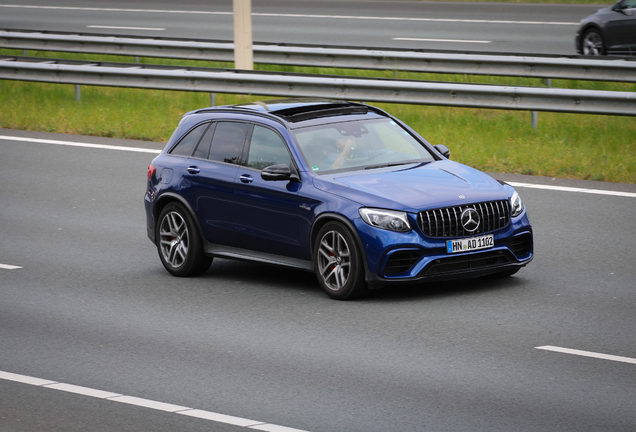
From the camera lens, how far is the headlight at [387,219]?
28.9ft

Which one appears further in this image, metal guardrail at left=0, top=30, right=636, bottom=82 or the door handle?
metal guardrail at left=0, top=30, right=636, bottom=82

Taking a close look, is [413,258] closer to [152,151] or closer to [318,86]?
[152,151]

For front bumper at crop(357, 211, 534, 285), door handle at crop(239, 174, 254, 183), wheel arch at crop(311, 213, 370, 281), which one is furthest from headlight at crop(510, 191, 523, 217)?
door handle at crop(239, 174, 254, 183)

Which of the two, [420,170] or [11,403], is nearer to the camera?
[11,403]

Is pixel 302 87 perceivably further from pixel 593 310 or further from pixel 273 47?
pixel 593 310

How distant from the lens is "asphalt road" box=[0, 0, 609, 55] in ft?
86.7

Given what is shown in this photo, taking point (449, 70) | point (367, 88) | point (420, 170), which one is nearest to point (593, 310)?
point (420, 170)

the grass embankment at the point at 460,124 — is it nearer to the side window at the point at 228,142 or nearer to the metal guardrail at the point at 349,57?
the metal guardrail at the point at 349,57

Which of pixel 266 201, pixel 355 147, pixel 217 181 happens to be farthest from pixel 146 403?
pixel 355 147

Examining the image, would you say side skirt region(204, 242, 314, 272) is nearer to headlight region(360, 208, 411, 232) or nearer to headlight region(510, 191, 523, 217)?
headlight region(360, 208, 411, 232)

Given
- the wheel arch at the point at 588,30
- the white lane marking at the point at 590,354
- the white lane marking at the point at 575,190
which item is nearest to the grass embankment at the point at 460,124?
the white lane marking at the point at 575,190

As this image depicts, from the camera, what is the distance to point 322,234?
9.20 meters

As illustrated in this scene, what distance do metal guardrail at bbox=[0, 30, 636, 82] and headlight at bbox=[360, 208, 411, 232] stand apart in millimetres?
9852

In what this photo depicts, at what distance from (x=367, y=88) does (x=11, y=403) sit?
35.9 feet
